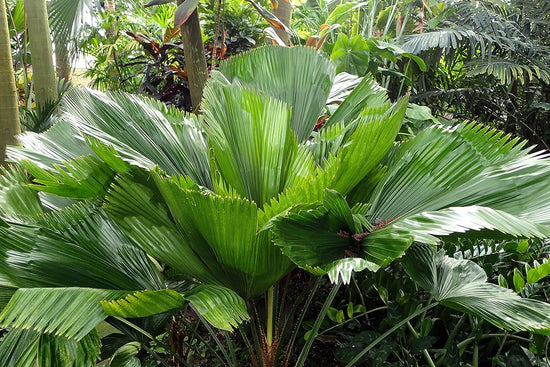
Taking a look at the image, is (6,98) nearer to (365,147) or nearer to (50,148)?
(50,148)

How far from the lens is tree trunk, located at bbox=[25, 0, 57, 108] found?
8.20 ft

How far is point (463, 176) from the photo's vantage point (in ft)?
3.68

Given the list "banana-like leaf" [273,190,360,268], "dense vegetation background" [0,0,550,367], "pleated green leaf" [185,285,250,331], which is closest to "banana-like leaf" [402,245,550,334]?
"dense vegetation background" [0,0,550,367]

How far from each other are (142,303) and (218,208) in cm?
23

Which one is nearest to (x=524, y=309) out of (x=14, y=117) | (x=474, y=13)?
(x=14, y=117)

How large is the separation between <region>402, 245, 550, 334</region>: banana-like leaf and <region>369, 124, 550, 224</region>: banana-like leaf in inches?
6.3

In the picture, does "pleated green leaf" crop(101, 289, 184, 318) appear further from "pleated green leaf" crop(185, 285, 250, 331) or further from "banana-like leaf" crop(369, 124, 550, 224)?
"banana-like leaf" crop(369, 124, 550, 224)

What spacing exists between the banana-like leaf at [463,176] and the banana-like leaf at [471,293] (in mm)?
159

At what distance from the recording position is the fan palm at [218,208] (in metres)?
0.93

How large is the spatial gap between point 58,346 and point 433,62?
160 inches

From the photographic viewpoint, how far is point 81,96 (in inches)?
51.4

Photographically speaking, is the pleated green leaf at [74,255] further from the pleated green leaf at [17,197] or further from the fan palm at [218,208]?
the pleated green leaf at [17,197]

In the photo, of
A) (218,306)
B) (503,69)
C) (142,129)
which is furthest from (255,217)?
(503,69)

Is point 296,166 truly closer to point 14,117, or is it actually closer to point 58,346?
point 58,346
